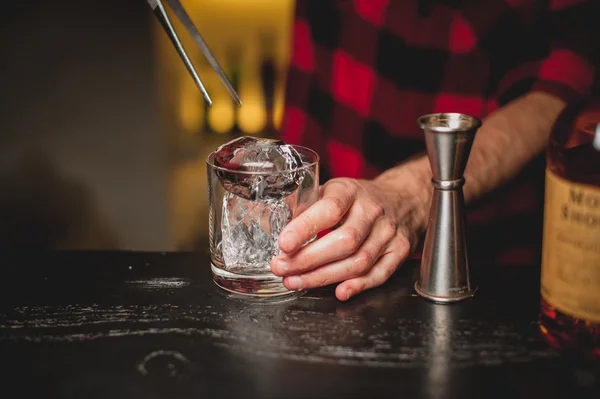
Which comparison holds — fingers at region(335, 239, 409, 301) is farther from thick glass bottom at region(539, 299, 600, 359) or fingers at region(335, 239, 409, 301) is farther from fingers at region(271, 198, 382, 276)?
thick glass bottom at region(539, 299, 600, 359)

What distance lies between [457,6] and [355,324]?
3.00 ft

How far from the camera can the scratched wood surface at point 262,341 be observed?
62cm

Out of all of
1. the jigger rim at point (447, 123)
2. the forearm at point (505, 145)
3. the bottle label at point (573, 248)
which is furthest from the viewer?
the forearm at point (505, 145)

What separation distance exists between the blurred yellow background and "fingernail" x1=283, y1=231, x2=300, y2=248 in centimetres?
161

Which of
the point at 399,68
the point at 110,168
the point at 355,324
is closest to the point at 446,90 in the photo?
the point at 399,68

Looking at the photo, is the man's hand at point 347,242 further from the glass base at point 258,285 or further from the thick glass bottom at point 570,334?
the thick glass bottom at point 570,334

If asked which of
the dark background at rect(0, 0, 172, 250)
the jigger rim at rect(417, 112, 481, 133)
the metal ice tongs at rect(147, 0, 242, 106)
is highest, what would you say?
the metal ice tongs at rect(147, 0, 242, 106)

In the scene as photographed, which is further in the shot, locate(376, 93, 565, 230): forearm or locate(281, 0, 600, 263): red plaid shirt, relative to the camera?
locate(281, 0, 600, 263): red plaid shirt

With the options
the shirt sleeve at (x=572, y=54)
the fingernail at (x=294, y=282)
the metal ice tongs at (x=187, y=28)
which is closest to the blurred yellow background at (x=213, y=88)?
the shirt sleeve at (x=572, y=54)

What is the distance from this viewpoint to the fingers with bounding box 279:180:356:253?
2.49ft

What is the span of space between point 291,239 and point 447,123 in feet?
0.70

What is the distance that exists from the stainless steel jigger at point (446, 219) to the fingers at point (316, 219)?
104mm

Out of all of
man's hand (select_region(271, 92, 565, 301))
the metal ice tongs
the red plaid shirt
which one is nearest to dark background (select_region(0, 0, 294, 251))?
the red plaid shirt

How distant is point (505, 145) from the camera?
1150 millimetres
